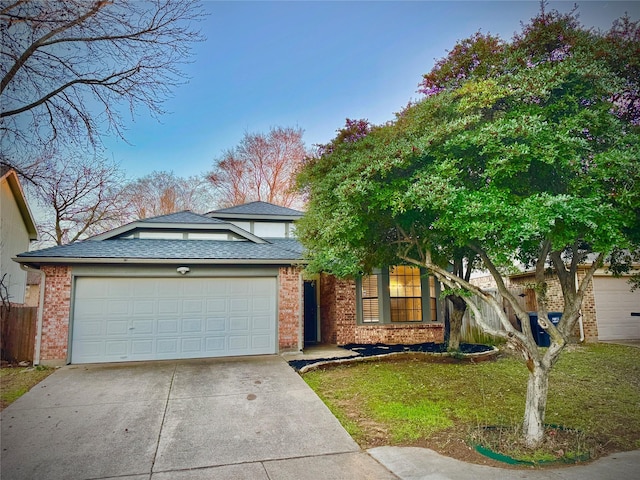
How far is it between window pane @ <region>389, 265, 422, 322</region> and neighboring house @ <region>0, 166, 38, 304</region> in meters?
14.2

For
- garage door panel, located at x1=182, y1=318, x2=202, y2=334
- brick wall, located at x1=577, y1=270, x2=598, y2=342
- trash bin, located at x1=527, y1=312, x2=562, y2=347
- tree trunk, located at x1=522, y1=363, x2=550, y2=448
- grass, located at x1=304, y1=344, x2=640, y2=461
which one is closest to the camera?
tree trunk, located at x1=522, y1=363, x2=550, y2=448

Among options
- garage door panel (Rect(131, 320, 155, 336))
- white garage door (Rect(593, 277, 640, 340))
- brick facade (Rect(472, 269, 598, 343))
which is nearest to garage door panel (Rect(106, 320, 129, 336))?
garage door panel (Rect(131, 320, 155, 336))

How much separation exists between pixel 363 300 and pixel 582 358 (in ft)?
19.9

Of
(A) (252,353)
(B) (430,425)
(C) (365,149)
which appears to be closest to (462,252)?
(C) (365,149)

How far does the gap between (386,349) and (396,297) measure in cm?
207

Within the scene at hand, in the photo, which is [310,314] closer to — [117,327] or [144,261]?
[144,261]

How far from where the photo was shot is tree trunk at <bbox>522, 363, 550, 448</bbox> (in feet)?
15.2

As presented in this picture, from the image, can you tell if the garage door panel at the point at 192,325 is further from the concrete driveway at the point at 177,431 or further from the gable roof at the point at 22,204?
the gable roof at the point at 22,204

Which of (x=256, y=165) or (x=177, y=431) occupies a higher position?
(x=256, y=165)

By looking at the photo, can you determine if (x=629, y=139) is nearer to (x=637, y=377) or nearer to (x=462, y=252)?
(x=462, y=252)

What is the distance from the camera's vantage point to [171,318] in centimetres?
982

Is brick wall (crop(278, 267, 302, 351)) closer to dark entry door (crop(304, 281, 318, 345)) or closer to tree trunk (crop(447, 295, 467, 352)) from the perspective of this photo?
dark entry door (crop(304, 281, 318, 345))

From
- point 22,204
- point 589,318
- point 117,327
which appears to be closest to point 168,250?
point 117,327

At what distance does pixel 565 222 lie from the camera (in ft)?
13.3
